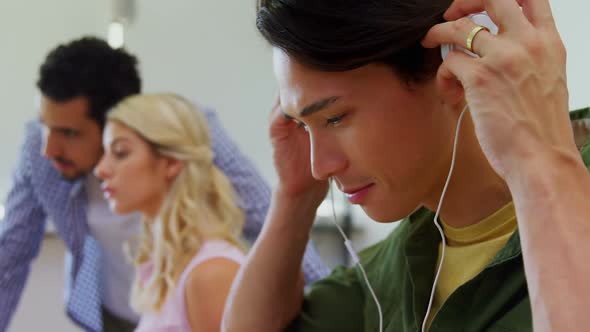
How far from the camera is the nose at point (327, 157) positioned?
0.84 meters

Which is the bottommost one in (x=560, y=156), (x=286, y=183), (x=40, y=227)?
(x=40, y=227)

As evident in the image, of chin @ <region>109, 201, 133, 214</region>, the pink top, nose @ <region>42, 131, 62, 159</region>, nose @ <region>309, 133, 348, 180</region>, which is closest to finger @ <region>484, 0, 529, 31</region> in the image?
nose @ <region>309, 133, 348, 180</region>

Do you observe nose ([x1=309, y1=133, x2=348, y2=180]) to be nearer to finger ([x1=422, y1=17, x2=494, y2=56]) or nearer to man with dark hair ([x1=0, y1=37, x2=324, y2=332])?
finger ([x1=422, y1=17, x2=494, y2=56])

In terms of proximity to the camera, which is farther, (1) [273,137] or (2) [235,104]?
(2) [235,104]

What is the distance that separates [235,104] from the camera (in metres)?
3.05

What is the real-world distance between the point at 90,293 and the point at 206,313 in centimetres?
74

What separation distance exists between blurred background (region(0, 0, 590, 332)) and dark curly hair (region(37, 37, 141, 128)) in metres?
0.72

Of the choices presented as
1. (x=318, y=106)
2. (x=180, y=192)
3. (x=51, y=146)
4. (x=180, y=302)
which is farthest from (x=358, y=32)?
(x=51, y=146)

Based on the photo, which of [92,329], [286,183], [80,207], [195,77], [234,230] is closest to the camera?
[286,183]

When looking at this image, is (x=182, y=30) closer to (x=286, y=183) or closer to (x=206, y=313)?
(x=206, y=313)

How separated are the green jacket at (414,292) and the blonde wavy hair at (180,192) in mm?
666

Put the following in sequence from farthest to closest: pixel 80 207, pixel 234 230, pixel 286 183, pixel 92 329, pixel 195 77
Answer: pixel 195 77
pixel 80 207
pixel 92 329
pixel 234 230
pixel 286 183

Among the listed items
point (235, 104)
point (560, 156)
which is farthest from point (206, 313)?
point (235, 104)

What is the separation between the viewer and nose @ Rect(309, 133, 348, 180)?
0.84 meters
